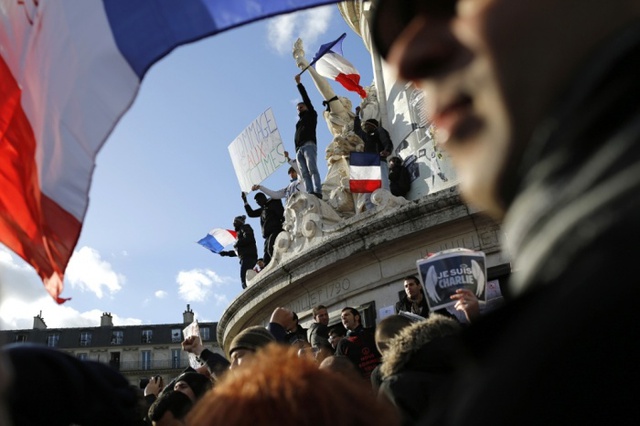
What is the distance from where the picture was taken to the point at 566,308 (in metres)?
0.62

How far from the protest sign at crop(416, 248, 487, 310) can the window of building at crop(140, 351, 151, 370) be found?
64.8m

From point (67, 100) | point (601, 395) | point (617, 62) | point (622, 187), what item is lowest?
point (601, 395)

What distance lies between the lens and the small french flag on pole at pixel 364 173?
1135 cm

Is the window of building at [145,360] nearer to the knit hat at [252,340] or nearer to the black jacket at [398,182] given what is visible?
the black jacket at [398,182]

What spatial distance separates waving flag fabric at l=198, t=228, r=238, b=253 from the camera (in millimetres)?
19641

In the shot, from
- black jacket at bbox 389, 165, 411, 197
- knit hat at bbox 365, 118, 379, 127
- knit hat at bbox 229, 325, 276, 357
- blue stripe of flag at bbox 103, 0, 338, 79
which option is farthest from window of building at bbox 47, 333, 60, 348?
blue stripe of flag at bbox 103, 0, 338, 79

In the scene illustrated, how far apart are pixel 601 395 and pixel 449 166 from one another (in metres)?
11.3

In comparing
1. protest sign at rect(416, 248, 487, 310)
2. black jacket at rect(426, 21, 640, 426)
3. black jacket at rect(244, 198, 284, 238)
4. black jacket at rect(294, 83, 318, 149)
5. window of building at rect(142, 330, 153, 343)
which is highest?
window of building at rect(142, 330, 153, 343)

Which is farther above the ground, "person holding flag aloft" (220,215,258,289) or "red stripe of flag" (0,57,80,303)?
"person holding flag aloft" (220,215,258,289)

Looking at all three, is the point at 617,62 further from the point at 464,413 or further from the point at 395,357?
the point at 395,357

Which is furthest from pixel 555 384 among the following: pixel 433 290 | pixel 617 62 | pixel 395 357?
pixel 433 290

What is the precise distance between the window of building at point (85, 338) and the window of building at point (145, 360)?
5630 mm

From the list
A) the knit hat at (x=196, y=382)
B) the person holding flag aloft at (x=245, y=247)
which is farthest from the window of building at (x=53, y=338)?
the knit hat at (x=196, y=382)

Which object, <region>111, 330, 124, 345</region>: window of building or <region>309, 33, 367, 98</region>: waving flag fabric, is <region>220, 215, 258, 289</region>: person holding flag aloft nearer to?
<region>309, 33, 367, 98</region>: waving flag fabric
